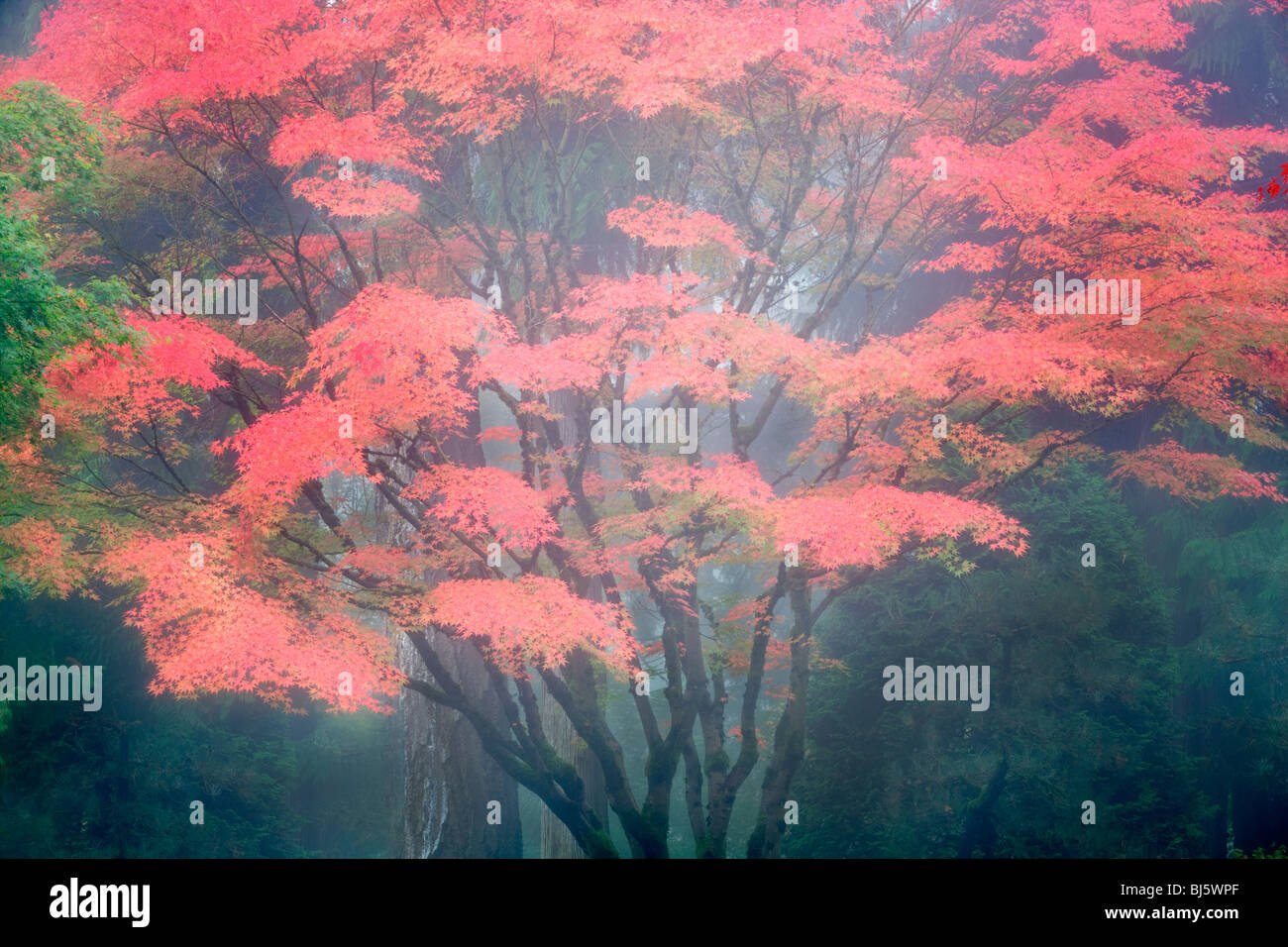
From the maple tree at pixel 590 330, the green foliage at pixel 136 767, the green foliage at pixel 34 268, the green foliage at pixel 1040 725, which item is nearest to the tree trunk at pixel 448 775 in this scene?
the maple tree at pixel 590 330

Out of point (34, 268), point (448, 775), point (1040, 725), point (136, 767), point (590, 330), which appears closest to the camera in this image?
point (34, 268)

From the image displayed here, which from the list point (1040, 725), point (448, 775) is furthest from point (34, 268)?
point (1040, 725)

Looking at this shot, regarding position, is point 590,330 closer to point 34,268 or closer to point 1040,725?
point 34,268

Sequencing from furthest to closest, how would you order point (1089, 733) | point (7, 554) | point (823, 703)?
point (823, 703) < point (1089, 733) < point (7, 554)

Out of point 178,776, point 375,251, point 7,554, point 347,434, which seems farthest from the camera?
point 178,776

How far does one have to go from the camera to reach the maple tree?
808 centimetres

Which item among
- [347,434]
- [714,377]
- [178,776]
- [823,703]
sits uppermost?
[714,377]

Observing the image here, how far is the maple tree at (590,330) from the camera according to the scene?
8.08 m

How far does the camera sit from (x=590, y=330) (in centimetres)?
1003

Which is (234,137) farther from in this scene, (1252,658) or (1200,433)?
(1252,658)

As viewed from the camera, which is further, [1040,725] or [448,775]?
[448,775]

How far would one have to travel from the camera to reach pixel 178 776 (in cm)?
1456
